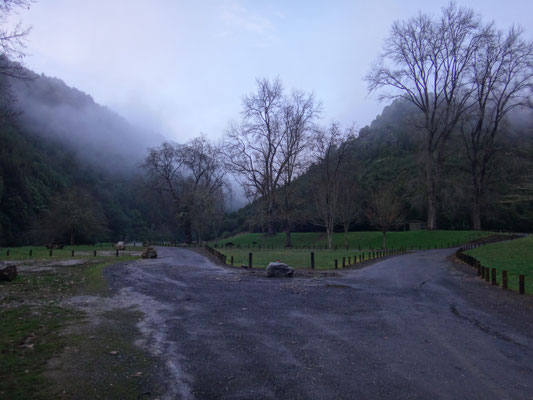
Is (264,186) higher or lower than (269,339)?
higher

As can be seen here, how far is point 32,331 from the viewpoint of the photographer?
6844 mm

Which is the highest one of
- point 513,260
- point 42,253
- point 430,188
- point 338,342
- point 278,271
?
point 430,188

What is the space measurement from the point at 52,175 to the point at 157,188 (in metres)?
37.6

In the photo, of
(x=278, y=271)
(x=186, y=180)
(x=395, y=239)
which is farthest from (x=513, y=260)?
(x=186, y=180)

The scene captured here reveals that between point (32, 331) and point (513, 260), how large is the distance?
23461 mm

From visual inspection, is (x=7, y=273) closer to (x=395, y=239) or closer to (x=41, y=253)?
(x=41, y=253)

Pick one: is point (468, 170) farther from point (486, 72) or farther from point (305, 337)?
point (305, 337)

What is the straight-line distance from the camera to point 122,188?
11000cm

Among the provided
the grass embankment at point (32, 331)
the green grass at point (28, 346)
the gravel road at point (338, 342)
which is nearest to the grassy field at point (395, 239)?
the gravel road at point (338, 342)

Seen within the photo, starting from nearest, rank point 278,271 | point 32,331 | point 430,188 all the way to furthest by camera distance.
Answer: point 32,331 < point 278,271 < point 430,188

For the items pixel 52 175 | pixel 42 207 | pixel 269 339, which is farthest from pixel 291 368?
pixel 52 175

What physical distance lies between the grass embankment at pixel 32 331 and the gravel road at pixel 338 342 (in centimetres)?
135

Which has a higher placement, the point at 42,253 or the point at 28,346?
the point at 28,346

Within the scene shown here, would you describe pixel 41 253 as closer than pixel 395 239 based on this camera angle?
Yes
